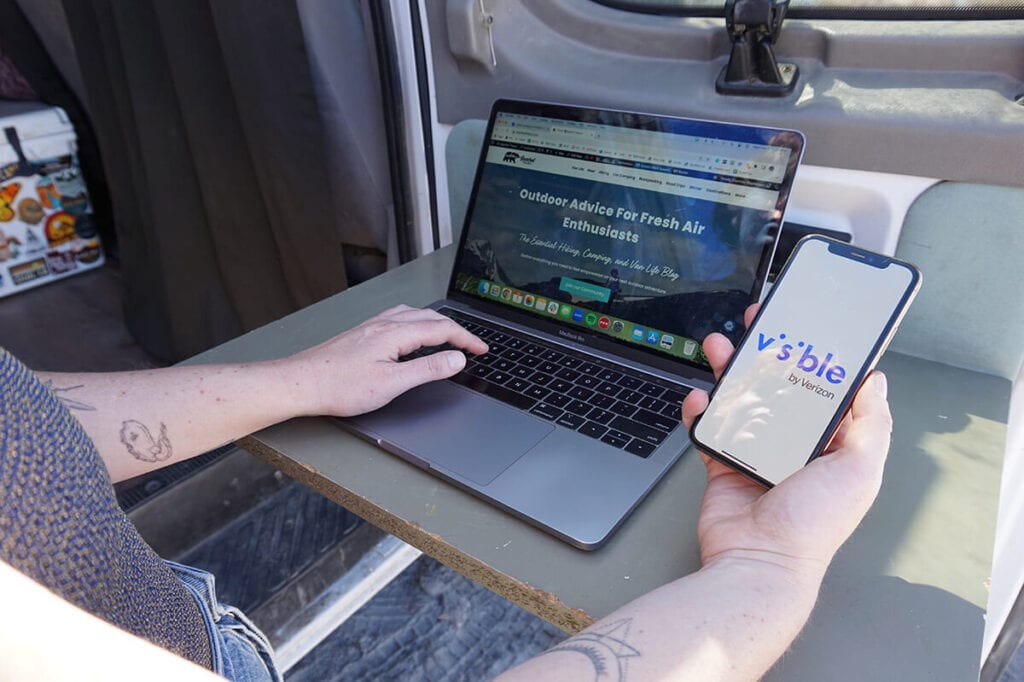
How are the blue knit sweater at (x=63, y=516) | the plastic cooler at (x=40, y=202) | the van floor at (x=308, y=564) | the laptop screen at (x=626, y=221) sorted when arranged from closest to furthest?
the blue knit sweater at (x=63, y=516)
the laptop screen at (x=626, y=221)
the van floor at (x=308, y=564)
the plastic cooler at (x=40, y=202)

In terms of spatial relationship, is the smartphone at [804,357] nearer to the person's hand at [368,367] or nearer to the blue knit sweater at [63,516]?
the person's hand at [368,367]

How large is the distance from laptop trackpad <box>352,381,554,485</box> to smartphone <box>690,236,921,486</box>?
156 millimetres

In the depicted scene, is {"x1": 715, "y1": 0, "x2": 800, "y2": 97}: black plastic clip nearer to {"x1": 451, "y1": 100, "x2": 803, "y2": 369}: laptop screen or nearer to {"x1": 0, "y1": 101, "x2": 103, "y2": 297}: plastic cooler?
{"x1": 451, "y1": 100, "x2": 803, "y2": 369}: laptop screen

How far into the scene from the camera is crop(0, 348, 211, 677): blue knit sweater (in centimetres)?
32

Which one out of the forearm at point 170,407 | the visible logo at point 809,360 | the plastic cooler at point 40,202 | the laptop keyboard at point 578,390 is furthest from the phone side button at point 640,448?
the plastic cooler at point 40,202

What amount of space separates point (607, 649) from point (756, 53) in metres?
0.66

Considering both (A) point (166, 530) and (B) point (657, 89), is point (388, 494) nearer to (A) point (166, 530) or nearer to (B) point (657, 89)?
(B) point (657, 89)

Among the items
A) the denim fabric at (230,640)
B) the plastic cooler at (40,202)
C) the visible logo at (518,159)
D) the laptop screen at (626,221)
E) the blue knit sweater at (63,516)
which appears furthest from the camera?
the plastic cooler at (40,202)

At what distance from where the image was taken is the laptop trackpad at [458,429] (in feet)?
1.90

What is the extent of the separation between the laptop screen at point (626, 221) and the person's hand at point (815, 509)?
216 mm

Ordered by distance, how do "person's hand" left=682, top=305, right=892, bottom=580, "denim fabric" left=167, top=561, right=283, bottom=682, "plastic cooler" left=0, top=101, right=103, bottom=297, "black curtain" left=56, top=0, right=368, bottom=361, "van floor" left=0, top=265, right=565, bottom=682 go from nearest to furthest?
"person's hand" left=682, top=305, right=892, bottom=580 → "denim fabric" left=167, top=561, right=283, bottom=682 → "black curtain" left=56, top=0, right=368, bottom=361 → "van floor" left=0, top=265, right=565, bottom=682 → "plastic cooler" left=0, top=101, right=103, bottom=297

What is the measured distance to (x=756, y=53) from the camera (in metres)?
0.76

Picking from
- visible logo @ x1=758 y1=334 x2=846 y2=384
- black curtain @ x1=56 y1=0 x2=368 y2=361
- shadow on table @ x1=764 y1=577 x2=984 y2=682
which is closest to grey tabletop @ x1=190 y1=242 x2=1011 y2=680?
shadow on table @ x1=764 y1=577 x2=984 y2=682

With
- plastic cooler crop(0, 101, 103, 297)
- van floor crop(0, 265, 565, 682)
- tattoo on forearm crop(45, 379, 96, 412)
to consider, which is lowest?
van floor crop(0, 265, 565, 682)
